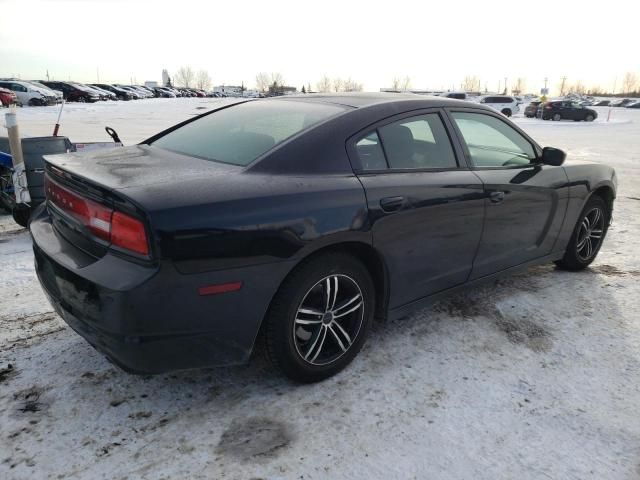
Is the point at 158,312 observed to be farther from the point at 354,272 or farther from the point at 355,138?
the point at 355,138

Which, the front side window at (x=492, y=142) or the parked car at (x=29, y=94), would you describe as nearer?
the front side window at (x=492, y=142)

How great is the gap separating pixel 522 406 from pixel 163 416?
5.87 feet

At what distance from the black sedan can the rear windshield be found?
16mm

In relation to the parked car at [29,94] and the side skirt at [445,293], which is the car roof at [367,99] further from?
the parked car at [29,94]

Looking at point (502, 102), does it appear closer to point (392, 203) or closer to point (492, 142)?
point (492, 142)

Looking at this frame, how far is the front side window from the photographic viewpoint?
3.32 metres

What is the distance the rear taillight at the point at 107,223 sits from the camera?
2.05 m

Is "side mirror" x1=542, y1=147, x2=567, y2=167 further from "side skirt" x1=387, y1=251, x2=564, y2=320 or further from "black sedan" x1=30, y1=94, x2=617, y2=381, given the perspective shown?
"side skirt" x1=387, y1=251, x2=564, y2=320

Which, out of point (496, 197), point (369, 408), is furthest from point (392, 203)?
point (369, 408)

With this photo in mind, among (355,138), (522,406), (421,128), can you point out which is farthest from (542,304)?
(355,138)

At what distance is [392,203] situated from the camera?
2711 mm

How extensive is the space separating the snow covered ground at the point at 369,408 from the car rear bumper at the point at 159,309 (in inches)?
14.0

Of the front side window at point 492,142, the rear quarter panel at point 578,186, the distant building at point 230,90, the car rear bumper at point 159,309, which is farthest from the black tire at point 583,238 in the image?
the distant building at point 230,90

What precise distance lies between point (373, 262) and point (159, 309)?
3.99 feet
